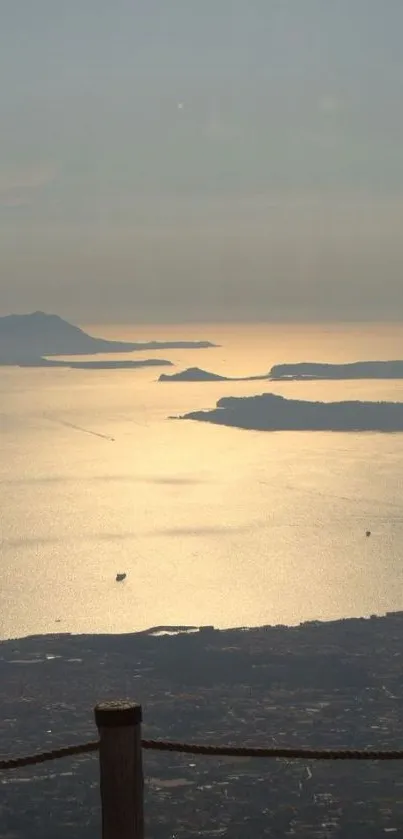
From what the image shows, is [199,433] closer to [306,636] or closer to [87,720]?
[306,636]

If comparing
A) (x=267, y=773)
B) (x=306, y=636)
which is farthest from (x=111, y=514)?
(x=267, y=773)

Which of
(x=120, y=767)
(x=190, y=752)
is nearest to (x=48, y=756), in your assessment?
(x=120, y=767)

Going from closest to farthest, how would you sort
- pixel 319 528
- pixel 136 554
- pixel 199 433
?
pixel 136 554 < pixel 319 528 < pixel 199 433

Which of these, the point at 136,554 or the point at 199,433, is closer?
the point at 136,554

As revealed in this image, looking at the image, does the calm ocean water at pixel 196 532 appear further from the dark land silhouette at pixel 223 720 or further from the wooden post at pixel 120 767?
the wooden post at pixel 120 767

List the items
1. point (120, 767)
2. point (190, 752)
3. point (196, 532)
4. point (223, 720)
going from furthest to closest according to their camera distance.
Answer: point (196, 532)
point (223, 720)
point (190, 752)
point (120, 767)

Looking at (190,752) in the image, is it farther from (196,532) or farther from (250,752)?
(196,532)

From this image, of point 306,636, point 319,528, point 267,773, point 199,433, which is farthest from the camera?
point 199,433
